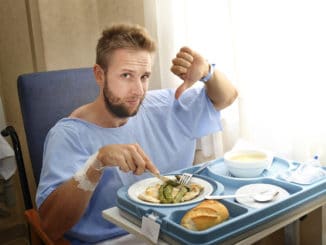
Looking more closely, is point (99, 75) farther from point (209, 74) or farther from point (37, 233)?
point (37, 233)

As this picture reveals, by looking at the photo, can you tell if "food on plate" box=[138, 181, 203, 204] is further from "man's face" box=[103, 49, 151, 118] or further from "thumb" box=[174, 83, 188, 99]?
"thumb" box=[174, 83, 188, 99]

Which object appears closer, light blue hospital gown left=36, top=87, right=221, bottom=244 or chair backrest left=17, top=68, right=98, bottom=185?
light blue hospital gown left=36, top=87, right=221, bottom=244

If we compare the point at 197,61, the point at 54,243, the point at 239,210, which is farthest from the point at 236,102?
the point at 54,243

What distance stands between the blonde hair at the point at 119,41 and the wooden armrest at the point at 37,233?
513 mm

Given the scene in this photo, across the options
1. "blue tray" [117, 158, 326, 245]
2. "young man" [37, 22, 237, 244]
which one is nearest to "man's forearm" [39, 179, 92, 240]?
"young man" [37, 22, 237, 244]

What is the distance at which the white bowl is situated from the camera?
115 cm

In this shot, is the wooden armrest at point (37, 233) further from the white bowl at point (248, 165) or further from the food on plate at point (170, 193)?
the white bowl at point (248, 165)

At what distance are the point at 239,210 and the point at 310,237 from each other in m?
0.36

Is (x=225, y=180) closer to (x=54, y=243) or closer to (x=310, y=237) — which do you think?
(x=310, y=237)

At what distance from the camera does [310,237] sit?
3.81 feet

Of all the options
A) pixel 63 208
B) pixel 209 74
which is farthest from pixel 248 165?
pixel 63 208

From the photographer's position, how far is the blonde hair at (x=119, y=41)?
4.04 feet

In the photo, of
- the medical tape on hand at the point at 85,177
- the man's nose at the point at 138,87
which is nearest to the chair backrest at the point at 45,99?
the man's nose at the point at 138,87

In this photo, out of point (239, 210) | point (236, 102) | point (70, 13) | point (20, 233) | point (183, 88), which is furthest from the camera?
point (20, 233)
